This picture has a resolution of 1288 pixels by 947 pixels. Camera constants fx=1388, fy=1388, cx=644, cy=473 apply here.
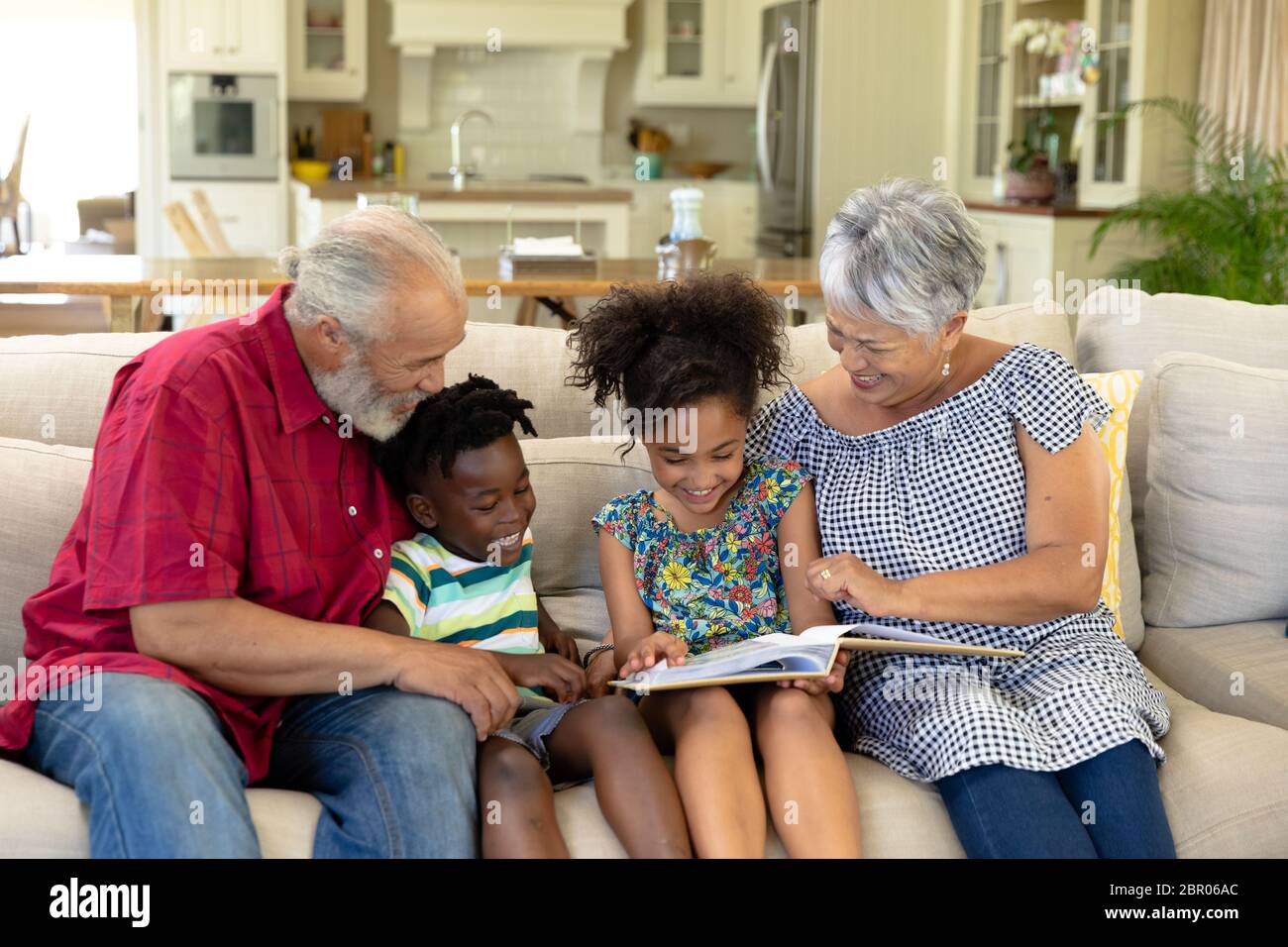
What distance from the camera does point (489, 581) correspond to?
1.96m

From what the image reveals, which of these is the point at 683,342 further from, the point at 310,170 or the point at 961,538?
the point at 310,170

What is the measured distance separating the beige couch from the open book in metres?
0.19

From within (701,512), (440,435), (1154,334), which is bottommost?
(701,512)

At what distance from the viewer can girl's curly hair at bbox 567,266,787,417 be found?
189cm

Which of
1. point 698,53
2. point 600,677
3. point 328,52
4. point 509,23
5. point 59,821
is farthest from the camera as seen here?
point 698,53

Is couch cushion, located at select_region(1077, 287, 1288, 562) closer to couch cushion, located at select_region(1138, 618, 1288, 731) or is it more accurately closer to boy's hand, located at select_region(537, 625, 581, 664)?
couch cushion, located at select_region(1138, 618, 1288, 731)

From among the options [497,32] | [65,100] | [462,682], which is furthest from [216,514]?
[65,100]

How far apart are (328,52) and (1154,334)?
6.42 meters
